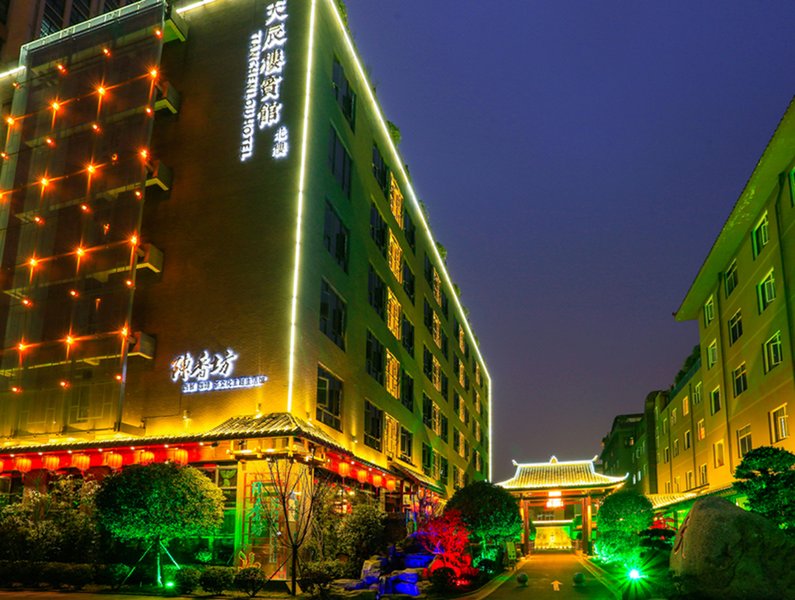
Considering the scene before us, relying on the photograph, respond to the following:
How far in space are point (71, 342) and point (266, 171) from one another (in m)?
10.7

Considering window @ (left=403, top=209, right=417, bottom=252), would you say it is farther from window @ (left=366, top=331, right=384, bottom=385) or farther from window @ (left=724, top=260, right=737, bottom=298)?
window @ (left=724, top=260, right=737, bottom=298)

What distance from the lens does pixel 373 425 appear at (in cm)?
3919

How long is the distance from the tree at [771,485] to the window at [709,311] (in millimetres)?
23253

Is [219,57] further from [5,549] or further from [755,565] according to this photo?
[755,565]

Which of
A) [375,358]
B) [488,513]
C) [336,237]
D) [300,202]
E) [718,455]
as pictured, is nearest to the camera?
[300,202]

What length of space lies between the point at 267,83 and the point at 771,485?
24334mm

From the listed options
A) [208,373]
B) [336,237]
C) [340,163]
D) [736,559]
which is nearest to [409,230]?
[340,163]

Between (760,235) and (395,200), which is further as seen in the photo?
(395,200)

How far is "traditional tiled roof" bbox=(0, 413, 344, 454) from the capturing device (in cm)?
2564

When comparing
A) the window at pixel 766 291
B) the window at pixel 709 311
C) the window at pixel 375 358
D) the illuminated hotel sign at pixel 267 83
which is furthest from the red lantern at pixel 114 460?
the window at pixel 709 311

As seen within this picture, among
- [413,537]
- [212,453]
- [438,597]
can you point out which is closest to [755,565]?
[438,597]

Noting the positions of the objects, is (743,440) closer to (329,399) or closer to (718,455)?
(718,455)

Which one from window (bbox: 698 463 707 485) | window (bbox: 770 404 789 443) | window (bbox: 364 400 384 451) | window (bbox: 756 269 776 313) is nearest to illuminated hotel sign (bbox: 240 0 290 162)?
window (bbox: 364 400 384 451)

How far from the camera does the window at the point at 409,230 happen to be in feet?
165
